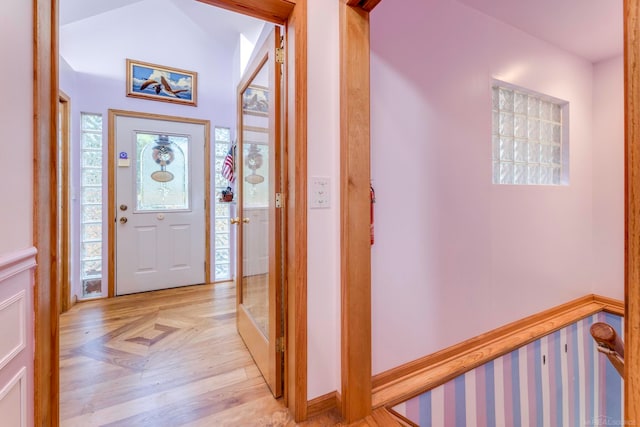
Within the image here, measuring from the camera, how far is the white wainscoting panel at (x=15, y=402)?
0.78m

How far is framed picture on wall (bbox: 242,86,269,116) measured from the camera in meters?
1.74

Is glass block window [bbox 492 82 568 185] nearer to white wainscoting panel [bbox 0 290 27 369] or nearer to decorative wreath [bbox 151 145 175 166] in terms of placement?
white wainscoting panel [bbox 0 290 27 369]

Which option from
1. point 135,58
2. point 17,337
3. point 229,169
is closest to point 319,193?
point 17,337

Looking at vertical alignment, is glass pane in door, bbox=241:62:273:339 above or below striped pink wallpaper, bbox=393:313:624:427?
above

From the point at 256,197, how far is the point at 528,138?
249cm

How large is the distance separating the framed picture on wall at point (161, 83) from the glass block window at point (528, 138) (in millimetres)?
3288

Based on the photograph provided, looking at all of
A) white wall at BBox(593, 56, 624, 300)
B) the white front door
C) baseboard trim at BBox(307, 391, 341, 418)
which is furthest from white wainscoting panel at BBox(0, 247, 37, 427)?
white wall at BBox(593, 56, 624, 300)

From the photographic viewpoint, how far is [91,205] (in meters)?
3.04

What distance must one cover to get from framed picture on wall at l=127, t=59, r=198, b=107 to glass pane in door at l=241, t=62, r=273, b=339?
1.71m

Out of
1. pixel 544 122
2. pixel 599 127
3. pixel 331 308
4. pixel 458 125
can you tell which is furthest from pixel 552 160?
pixel 331 308

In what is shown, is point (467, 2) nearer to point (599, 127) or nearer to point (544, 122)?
point (544, 122)

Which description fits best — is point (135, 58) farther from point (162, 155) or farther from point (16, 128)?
point (16, 128)

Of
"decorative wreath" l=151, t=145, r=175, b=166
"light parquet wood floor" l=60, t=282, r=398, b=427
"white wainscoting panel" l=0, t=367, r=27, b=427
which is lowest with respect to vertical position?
"light parquet wood floor" l=60, t=282, r=398, b=427

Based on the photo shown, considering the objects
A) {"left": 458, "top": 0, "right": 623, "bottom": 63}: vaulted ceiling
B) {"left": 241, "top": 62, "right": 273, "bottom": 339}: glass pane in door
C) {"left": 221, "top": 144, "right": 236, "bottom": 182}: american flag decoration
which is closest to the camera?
{"left": 241, "top": 62, "right": 273, "bottom": 339}: glass pane in door
